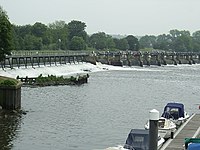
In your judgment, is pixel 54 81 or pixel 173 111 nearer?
pixel 173 111

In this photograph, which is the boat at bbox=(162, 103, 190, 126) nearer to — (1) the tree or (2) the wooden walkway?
(2) the wooden walkway

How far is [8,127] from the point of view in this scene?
45.1 meters

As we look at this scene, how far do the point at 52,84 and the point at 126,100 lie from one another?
27.4m

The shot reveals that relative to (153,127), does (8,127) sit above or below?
below

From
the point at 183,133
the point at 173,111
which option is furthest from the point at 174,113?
the point at 183,133

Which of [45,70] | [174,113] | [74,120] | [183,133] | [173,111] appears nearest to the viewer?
[183,133]

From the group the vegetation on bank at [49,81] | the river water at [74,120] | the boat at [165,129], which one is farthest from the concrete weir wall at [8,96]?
the vegetation on bank at [49,81]

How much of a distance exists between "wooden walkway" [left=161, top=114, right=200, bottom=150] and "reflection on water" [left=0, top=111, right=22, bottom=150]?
1235 centimetres

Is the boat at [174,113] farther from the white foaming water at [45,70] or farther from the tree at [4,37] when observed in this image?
the white foaming water at [45,70]

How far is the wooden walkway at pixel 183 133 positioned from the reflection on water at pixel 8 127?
12.3m

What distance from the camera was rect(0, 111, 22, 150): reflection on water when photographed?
38281 mm

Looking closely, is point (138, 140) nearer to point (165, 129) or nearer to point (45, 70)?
point (165, 129)

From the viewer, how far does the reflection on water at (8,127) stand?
3828 centimetres

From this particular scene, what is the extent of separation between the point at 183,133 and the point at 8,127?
16860 mm
